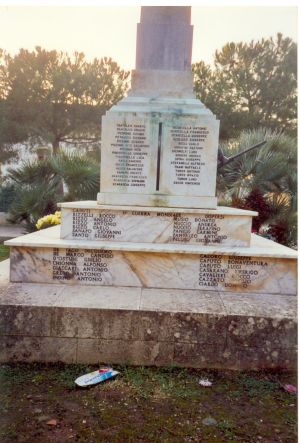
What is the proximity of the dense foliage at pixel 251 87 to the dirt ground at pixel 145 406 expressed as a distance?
13956mm

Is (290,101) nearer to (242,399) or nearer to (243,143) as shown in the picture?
(243,143)

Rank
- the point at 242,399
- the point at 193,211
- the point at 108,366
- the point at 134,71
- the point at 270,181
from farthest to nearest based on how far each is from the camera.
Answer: the point at 270,181
the point at 134,71
the point at 193,211
the point at 108,366
the point at 242,399

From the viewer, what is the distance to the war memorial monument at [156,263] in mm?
3123

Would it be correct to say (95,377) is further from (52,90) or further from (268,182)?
(52,90)

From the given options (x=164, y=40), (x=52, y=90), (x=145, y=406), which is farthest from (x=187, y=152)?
(x=52, y=90)

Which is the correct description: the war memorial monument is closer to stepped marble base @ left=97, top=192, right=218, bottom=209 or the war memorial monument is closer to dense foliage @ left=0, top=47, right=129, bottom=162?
stepped marble base @ left=97, top=192, right=218, bottom=209

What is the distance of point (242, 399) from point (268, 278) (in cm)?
139

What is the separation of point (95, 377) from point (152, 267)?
4.24 feet

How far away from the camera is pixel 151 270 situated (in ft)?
12.8

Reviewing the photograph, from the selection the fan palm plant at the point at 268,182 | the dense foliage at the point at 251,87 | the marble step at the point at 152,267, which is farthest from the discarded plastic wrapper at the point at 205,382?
the dense foliage at the point at 251,87

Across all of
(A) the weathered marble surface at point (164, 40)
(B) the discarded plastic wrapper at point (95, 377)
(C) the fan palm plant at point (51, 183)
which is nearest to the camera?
(B) the discarded plastic wrapper at point (95, 377)

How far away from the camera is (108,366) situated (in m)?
3.11

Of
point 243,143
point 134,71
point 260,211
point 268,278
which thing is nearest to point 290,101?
point 243,143

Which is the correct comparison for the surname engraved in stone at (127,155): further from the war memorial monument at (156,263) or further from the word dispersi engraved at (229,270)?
the word dispersi engraved at (229,270)
